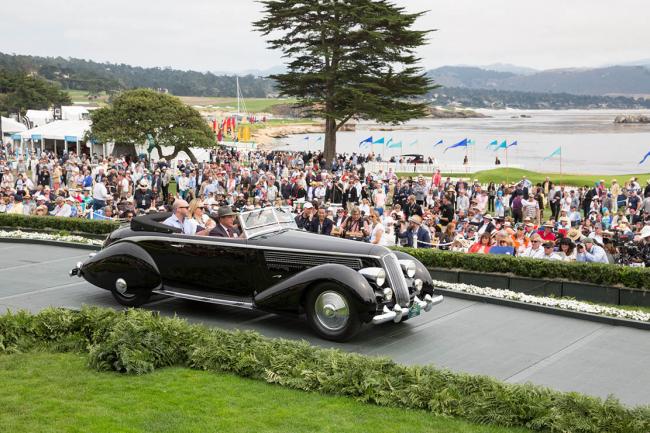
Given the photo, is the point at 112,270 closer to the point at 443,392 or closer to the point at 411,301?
the point at 411,301

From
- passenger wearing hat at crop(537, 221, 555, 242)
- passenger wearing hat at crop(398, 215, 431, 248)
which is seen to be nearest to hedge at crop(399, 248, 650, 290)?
passenger wearing hat at crop(398, 215, 431, 248)

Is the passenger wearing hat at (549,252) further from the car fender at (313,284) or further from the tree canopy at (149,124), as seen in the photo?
the tree canopy at (149,124)

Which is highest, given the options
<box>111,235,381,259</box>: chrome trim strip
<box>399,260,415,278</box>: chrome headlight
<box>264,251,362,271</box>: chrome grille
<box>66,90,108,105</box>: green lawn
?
<box>66,90,108,105</box>: green lawn

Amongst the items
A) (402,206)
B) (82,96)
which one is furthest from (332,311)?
(82,96)

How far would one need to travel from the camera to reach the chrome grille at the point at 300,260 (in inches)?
384

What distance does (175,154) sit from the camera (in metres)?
46.3

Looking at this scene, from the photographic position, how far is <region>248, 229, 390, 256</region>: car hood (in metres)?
9.79

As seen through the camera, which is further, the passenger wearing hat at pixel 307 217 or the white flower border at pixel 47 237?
the passenger wearing hat at pixel 307 217

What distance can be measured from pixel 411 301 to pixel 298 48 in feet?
119

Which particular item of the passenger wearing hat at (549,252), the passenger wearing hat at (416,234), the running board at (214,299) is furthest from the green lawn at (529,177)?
the running board at (214,299)

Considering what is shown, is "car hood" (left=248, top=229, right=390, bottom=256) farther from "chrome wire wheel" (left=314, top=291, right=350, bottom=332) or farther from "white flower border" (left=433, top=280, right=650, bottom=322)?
"white flower border" (left=433, top=280, right=650, bottom=322)

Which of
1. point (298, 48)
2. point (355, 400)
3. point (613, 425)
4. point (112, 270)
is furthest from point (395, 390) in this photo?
point (298, 48)

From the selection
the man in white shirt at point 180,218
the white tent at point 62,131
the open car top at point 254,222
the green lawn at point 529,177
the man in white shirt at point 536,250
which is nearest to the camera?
the open car top at point 254,222

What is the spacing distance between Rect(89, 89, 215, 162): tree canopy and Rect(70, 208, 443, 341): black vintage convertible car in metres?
34.7
